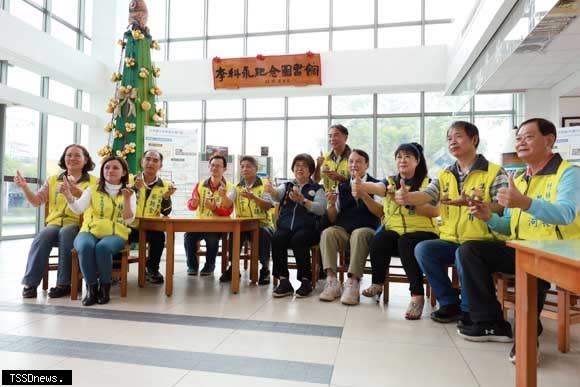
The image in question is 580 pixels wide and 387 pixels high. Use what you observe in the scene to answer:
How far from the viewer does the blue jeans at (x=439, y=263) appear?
2.45 metres

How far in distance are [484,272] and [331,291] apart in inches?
47.0

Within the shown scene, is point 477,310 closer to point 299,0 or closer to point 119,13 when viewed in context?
point 299,0

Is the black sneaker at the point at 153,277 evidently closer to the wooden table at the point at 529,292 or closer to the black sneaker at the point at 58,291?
the black sneaker at the point at 58,291

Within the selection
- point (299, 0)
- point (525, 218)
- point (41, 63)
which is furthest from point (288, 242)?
point (299, 0)

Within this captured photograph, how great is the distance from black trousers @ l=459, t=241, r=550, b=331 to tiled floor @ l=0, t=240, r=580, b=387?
0.17 metres

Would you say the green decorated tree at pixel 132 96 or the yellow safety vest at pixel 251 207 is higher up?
the green decorated tree at pixel 132 96

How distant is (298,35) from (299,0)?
806 mm

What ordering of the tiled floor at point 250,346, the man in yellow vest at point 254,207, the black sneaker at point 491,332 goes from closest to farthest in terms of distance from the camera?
1. the tiled floor at point 250,346
2. the black sneaker at point 491,332
3. the man in yellow vest at point 254,207

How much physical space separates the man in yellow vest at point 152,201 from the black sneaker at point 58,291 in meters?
0.60

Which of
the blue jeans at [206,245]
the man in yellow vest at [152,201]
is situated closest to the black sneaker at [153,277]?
the man in yellow vest at [152,201]

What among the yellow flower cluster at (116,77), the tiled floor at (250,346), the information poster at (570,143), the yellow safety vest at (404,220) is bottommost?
the tiled floor at (250,346)

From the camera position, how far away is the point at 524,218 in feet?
6.64

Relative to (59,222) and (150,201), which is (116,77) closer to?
(150,201)

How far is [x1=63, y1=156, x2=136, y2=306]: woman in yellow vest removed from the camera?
2.79 metres
